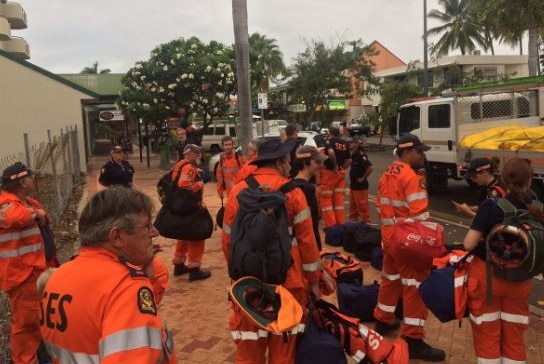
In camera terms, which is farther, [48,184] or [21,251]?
[48,184]

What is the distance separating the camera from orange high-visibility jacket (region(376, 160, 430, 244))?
14.5 feet

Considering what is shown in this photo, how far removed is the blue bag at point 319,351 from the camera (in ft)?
10.0

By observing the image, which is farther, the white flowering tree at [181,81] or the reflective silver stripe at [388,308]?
the white flowering tree at [181,81]

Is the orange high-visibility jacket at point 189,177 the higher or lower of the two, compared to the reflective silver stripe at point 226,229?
higher

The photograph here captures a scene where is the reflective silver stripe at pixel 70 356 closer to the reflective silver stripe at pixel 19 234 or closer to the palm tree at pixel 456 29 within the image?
Answer: the reflective silver stripe at pixel 19 234

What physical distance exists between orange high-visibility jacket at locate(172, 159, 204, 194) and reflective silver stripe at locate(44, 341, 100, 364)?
4518mm

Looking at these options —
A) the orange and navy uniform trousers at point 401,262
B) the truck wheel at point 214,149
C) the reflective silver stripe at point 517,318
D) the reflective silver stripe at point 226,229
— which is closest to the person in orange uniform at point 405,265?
the orange and navy uniform trousers at point 401,262

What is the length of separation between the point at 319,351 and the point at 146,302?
1.67 metres

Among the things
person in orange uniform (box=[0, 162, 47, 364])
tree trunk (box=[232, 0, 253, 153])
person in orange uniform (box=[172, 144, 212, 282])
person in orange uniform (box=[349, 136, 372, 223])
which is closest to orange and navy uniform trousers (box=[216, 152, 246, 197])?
tree trunk (box=[232, 0, 253, 153])

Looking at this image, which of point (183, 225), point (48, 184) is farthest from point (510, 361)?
point (48, 184)

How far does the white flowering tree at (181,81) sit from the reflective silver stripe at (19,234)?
57.0 feet

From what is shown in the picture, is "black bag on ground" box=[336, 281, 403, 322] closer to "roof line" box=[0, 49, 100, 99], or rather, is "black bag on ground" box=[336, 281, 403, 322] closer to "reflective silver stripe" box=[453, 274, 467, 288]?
"reflective silver stripe" box=[453, 274, 467, 288]

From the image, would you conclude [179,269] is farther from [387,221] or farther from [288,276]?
[288,276]

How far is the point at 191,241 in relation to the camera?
21.6 feet
